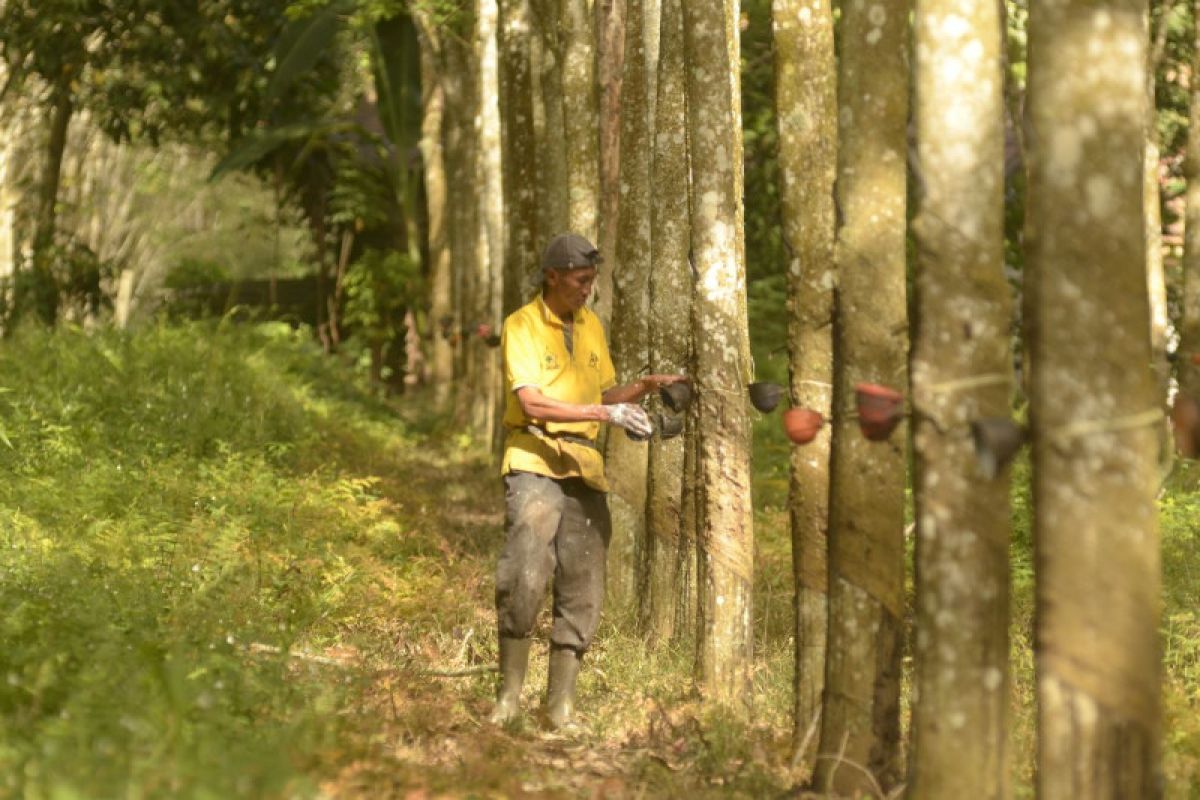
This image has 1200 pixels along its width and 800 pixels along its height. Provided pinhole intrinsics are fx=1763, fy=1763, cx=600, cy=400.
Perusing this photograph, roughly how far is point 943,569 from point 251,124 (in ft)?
84.3

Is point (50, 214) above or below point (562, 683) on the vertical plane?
above

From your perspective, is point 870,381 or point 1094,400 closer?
point 1094,400

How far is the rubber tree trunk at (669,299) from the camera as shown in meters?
10.6

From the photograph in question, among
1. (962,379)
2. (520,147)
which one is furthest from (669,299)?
(520,147)

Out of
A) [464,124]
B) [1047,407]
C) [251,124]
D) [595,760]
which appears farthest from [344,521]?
[251,124]

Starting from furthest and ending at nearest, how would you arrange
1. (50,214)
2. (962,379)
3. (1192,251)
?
(50,214) < (1192,251) < (962,379)

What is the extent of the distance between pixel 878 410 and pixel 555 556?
3.01 m

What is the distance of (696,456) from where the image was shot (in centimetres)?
A: 957

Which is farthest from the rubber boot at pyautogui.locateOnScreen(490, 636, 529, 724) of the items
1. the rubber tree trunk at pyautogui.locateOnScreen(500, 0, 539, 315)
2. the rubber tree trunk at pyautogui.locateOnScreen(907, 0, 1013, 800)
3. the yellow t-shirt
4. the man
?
the rubber tree trunk at pyautogui.locateOnScreen(500, 0, 539, 315)

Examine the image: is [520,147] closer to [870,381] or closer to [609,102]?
[609,102]

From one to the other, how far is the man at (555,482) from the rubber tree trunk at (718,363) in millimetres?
436

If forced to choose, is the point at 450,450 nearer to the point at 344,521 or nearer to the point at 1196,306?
the point at 344,521

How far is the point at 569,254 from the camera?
29.2 feet

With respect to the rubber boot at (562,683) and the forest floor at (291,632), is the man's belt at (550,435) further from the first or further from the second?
the forest floor at (291,632)
